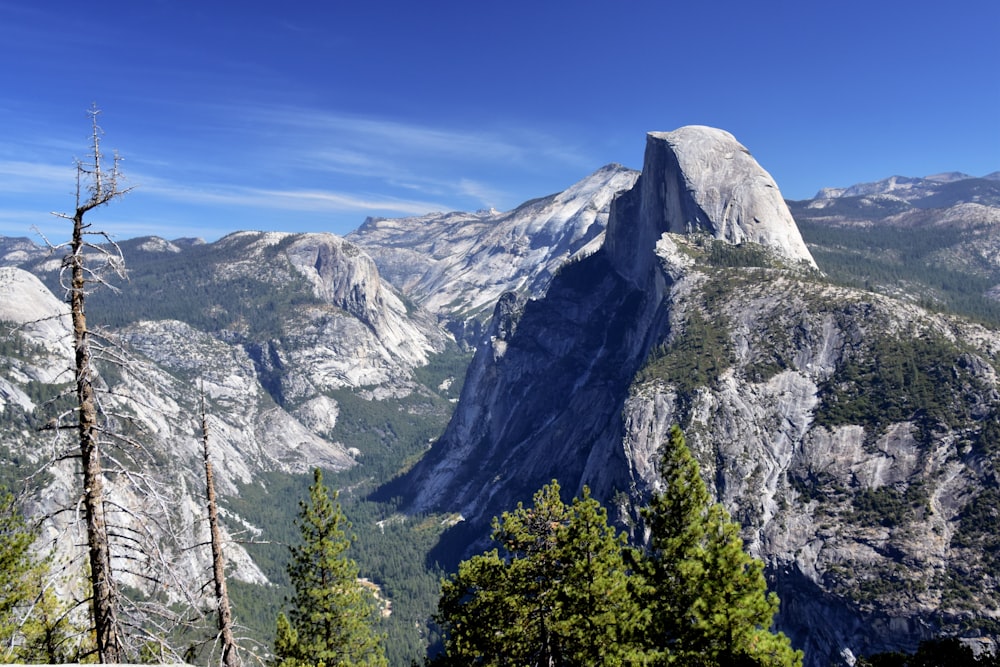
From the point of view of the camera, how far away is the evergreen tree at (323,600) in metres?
33.2

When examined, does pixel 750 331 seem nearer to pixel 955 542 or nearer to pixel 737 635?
pixel 955 542

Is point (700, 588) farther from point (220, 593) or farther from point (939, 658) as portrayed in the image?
point (220, 593)

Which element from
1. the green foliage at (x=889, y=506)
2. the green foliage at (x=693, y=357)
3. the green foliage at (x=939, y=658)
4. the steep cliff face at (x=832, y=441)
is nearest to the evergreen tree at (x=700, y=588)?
the green foliage at (x=939, y=658)

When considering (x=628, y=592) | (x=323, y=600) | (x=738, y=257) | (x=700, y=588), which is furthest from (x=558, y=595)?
(x=738, y=257)

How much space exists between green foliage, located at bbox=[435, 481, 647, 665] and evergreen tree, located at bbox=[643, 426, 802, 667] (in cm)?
156

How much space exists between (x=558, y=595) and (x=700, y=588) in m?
6.57

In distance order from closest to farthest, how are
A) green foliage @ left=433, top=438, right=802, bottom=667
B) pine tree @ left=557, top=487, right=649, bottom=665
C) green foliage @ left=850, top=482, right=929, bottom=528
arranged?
green foliage @ left=433, top=438, right=802, bottom=667 < pine tree @ left=557, top=487, right=649, bottom=665 < green foliage @ left=850, top=482, right=929, bottom=528

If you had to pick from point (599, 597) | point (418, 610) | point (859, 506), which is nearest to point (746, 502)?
point (859, 506)

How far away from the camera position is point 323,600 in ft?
110

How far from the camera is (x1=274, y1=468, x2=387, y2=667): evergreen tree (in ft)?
109

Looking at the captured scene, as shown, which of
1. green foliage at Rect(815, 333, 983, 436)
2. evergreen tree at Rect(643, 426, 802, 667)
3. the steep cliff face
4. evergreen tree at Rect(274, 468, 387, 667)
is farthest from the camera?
green foliage at Rect(815, 333, 983, 436)

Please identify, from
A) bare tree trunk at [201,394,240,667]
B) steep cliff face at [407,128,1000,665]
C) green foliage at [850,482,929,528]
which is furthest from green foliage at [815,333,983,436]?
bare tree trunk at [201,394,240,667]

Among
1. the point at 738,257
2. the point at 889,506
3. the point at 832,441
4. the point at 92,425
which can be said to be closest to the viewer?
the point at 92,425

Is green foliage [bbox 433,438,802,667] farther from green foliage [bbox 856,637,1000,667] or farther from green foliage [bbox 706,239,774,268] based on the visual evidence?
green foliage [bbox 706,239,774,268]
